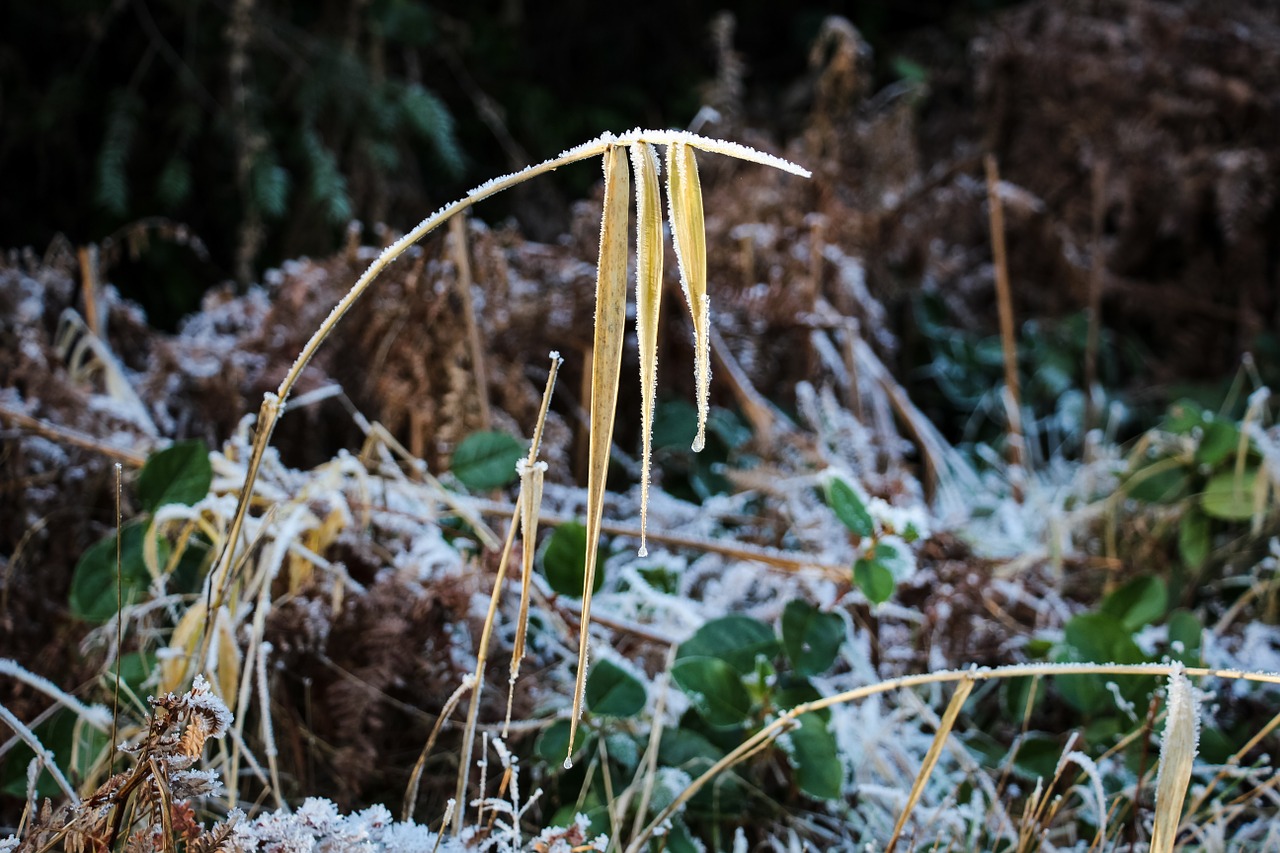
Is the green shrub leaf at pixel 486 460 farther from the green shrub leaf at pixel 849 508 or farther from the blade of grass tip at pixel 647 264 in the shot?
the blade of grass tip at pixel 647 264

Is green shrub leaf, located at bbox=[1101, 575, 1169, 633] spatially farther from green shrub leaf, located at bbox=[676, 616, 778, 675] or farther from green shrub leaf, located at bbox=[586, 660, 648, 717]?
green shrub leaf, located at bbox=[586, 660, 648, 717]

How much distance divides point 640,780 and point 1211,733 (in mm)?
545

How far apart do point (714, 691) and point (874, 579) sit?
21 centimetres

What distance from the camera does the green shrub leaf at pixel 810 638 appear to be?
3.10 ft

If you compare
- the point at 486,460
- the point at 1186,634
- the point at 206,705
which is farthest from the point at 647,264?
the point at 1186,634

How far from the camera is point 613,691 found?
0.90 meters

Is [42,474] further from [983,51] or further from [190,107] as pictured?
[983,51]

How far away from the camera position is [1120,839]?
33.7 inches

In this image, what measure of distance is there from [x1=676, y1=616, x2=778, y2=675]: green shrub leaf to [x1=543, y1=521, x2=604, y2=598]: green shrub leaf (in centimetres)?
12

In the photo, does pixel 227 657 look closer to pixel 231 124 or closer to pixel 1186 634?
pixel 1186 634

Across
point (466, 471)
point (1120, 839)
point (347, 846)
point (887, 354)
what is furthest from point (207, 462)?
point (887, 354)

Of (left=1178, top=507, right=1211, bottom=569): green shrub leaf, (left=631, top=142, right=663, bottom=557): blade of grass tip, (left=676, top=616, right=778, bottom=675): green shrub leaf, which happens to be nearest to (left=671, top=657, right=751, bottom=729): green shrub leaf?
(left=676, top=616, right=778, bottom=675): green shrub leaf

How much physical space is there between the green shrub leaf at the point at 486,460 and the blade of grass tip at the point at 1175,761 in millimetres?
674

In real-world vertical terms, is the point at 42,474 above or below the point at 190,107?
below
